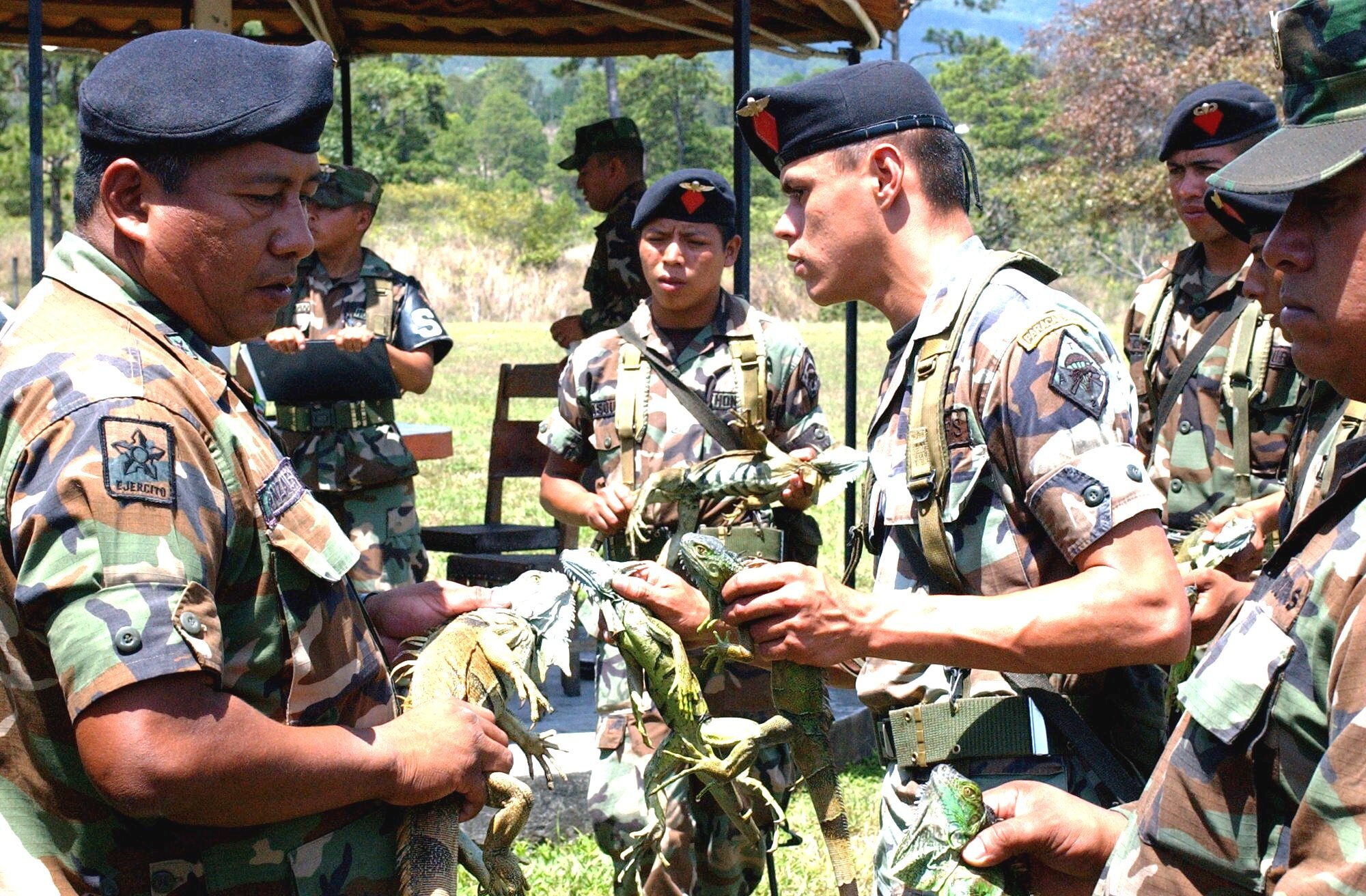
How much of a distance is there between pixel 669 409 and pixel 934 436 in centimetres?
236

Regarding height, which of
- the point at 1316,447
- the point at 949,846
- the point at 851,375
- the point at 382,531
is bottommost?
the point at 382,531

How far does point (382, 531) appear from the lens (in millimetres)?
6352

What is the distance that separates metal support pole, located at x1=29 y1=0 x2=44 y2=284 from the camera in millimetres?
4871

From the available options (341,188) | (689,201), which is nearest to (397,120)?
(341,188)

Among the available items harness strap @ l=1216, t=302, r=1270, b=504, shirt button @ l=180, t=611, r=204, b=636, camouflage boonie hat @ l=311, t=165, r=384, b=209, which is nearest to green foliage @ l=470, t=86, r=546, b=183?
camouflage boonie hat @ l=311, t=165, r=384, b=209

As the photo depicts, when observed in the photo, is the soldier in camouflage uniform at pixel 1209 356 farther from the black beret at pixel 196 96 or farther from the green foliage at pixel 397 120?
the green foliage at pixel 397 120

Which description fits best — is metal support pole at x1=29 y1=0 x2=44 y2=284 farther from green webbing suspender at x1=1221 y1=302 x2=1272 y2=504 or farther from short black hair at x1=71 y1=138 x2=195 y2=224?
green webbing suspender at x1=1221 y1=302 x2=1272 y2=504

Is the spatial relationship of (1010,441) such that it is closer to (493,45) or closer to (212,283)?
(212,283)

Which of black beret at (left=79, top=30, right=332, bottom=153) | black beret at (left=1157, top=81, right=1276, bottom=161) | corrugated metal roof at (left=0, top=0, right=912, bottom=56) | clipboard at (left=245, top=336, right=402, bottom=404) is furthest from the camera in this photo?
corrugated metal roof at (left=0, top=0, right=912, bottom=56)

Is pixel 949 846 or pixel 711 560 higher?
pixel 711 560

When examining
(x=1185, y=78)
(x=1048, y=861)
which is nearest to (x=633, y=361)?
(x=1048, y=861)

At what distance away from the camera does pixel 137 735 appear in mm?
1925

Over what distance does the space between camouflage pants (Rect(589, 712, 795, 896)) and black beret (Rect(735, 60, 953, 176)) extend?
2.13 meters

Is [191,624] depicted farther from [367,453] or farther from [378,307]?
[378,307]
